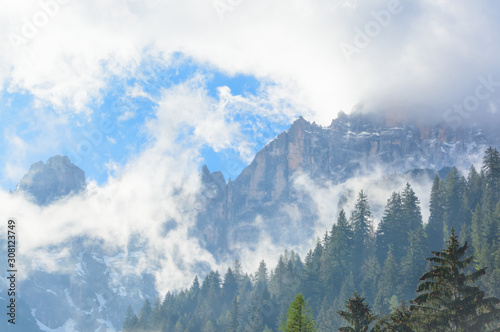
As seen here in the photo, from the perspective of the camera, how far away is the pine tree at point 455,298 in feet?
102

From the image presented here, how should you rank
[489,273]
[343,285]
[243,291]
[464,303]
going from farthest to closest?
[243,291] < [343,285] < [489,273] < [464,303]

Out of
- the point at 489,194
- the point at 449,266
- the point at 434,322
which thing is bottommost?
the point at 434,322

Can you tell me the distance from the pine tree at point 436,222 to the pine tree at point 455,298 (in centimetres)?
7651

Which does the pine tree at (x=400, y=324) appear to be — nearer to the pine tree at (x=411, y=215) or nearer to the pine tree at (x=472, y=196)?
the pine tree at (x=411, y=215)

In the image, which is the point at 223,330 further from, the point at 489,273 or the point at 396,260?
the point at 489,273

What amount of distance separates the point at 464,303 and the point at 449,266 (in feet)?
8.26

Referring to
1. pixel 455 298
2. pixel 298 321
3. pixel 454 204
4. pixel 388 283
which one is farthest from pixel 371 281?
pixel 455 298

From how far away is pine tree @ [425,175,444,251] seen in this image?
108 meters

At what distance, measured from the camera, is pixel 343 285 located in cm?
10262

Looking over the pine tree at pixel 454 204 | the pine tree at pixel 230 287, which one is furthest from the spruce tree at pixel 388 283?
the pine tree at pixel 230 287

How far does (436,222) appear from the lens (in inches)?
4434

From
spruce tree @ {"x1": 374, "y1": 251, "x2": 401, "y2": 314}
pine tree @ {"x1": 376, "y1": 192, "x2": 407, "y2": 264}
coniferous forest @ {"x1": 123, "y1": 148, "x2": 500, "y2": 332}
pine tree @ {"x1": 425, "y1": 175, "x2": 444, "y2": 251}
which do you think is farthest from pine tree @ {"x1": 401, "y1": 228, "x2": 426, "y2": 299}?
pine tree @ {"x1": 376, "y1": 192, "x2": 407, "y2": 264}

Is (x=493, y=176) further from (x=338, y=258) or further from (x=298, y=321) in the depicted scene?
(x=298, y=321)

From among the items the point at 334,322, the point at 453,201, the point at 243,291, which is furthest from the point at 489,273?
the point at 243,291
